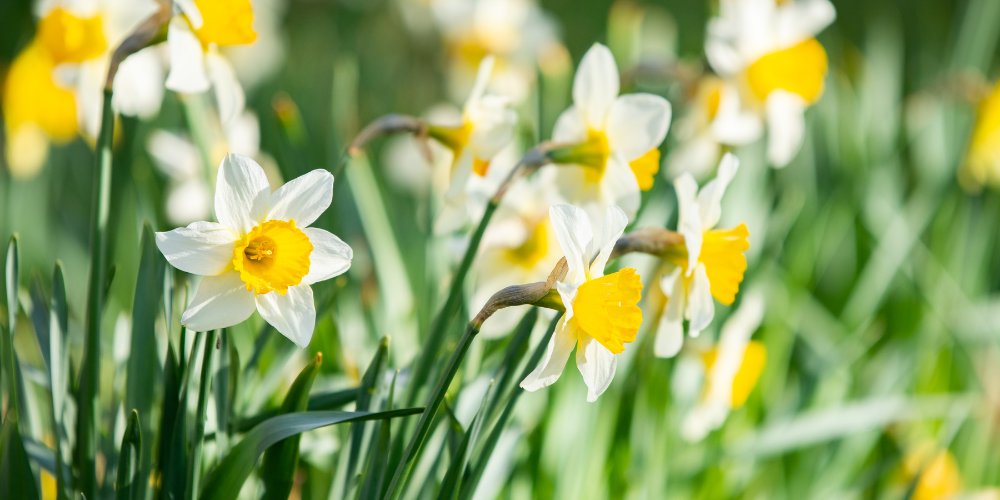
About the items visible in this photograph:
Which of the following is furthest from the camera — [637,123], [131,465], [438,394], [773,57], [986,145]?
[986,145]

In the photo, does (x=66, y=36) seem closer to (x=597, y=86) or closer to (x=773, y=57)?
(x=597, y=86)

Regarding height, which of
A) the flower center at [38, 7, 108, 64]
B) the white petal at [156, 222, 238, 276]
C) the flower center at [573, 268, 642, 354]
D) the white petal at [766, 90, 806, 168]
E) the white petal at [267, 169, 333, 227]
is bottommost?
the white petal at [766, 90, 806, 168]

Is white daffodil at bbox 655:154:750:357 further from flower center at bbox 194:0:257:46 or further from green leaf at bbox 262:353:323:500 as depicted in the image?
flower center at bbox 194:0:257:46

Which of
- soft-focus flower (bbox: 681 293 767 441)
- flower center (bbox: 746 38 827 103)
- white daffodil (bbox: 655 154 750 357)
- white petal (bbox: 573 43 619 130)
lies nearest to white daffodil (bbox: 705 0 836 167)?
flower center (bbox: 746 38 827 103)

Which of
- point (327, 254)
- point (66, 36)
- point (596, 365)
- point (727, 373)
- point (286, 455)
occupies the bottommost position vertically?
point (727, 373)

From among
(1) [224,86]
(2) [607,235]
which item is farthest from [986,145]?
(1) [224,86]

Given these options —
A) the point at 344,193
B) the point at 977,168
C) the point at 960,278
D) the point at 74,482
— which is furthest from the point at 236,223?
the point at 977,168
